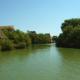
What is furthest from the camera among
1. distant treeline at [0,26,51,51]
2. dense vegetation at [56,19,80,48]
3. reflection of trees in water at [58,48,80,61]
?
dense vegetation at [56,19,80,48]

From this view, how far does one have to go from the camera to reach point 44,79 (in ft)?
44.6

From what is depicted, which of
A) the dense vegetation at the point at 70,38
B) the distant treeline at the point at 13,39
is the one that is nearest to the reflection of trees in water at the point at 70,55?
the distant treeline at the point at 13,39

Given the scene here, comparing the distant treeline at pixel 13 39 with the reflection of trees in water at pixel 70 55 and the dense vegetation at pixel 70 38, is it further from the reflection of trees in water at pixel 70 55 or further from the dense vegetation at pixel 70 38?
the reflection of trees in water at pixel 70 55

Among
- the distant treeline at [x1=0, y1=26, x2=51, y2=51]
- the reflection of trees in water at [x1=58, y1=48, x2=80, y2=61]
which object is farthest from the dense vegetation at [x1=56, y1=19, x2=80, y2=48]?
the reflection of trees in water at [x1=58, y1=48, x2=80, y2=61]

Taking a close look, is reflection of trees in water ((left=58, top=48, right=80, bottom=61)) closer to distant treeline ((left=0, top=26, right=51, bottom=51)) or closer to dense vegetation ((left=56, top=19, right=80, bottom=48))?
distant treeline ((left=0, top=26, right=51, bottom=51))

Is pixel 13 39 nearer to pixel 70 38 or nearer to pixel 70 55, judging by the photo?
pixel 70 38

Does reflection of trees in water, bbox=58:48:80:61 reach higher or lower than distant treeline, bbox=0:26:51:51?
lower

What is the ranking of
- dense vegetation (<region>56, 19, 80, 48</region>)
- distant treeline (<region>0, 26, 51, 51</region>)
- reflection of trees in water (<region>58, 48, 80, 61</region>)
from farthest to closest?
dense vegetation (<region>56, 19, 80, 48</region>), distant treeline (<region>0, 26, 51, 51</region>), reflection of trees in water (<region>58, 48, 80, 61</region>)

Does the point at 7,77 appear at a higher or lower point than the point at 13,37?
lower

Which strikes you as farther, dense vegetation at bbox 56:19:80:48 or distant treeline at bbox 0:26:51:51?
dense vegetation at bbox 56:19:80:48

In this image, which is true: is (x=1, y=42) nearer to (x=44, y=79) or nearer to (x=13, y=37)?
(x=13, y=37)

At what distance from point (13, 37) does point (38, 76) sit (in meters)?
36.6

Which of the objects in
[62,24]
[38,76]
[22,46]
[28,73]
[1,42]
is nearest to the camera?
[38,76]

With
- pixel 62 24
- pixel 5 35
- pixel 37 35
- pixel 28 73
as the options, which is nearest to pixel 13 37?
pixel 5 35
